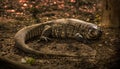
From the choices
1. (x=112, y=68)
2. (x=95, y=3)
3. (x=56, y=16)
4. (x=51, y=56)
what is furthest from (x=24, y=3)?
(x=112, y=68)

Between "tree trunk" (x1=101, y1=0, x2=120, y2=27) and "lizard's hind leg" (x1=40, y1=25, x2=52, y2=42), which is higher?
"tree trunk" (x1=101, y1=0, x2=120, y2=27)

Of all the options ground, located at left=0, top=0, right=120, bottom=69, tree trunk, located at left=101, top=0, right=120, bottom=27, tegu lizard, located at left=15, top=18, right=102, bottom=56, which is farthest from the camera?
tree trunk, located at left=101, top=0, right=120, bottom=27

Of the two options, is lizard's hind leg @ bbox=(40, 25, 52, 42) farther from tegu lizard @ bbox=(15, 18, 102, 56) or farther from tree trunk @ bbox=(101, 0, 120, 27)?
tree trunk @ bbox=(101, 0, 120, 27)

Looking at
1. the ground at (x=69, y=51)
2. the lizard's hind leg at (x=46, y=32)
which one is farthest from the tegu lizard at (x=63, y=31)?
the ground at (x=69, y=51)

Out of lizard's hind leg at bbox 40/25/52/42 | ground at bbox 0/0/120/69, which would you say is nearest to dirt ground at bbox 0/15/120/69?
ground at bbox 0/0/120/69

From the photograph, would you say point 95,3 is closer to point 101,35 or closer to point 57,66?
point 101,35

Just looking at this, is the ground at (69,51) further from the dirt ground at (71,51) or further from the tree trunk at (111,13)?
the tree trunk at (111,13)
